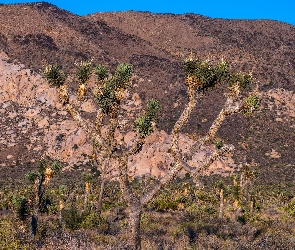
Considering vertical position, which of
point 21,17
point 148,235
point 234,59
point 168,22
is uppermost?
point 168,22

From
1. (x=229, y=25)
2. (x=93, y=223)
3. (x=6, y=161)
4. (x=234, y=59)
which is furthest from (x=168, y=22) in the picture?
(x=93, y=223)

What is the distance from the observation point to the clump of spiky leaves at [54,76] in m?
13.9

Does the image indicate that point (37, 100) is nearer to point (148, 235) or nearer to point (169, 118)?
point (169, 118)

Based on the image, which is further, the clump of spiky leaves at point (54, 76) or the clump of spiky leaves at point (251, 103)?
the clump of spiky leaves at point (54, 76)

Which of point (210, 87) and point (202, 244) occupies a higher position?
point (210, 87)

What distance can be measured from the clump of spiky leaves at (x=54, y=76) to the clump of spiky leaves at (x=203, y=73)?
4.35 meters

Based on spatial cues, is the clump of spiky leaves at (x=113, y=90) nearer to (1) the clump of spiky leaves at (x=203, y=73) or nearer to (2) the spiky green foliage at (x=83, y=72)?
(2) the spiky green foliage at (x=83, y=72)

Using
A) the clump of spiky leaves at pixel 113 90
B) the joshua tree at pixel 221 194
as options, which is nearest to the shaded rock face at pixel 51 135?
the joshua tree at pixel 221 194

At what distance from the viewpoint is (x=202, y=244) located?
15.3m

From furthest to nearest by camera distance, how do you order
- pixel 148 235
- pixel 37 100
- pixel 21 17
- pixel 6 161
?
pixel 21 17
pixel 37 100
pixel 6 161
pixel 148 235

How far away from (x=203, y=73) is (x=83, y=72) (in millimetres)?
4452

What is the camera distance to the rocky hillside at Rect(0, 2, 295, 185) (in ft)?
207

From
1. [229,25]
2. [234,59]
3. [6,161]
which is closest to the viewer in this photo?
[6,161]

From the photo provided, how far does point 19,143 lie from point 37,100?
36.2 ft
